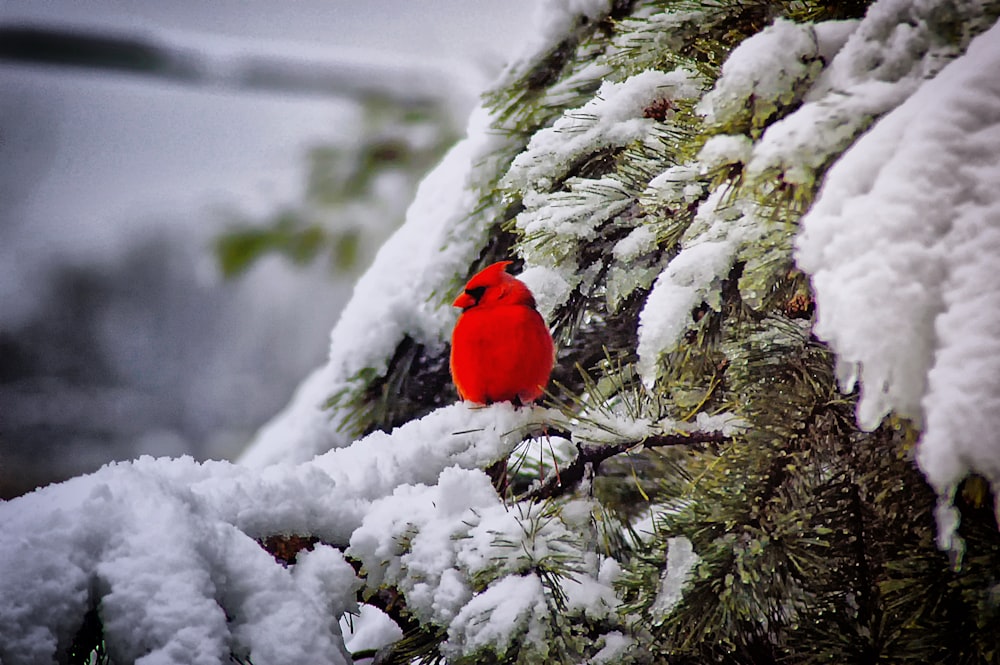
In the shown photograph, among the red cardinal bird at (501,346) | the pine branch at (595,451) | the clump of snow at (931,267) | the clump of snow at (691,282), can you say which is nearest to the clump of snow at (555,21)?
the red cardinal bird at (501,346)

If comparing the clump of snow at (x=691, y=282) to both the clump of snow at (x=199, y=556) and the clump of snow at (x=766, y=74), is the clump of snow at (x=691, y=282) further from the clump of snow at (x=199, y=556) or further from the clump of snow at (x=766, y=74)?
the clump of snow at (x=199, y=556)

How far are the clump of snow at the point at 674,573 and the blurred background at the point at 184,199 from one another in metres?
0.84

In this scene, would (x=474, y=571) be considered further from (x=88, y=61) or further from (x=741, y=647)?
(x=88, y=61)

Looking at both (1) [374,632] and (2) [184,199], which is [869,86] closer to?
(1) [374,632]

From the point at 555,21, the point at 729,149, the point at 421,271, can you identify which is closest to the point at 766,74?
the point at 729,149

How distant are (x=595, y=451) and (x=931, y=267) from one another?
21.0 inches

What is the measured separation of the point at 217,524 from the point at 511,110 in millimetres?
911

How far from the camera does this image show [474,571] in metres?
0.78

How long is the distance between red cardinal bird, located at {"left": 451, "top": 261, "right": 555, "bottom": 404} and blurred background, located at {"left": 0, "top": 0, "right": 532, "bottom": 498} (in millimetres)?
426

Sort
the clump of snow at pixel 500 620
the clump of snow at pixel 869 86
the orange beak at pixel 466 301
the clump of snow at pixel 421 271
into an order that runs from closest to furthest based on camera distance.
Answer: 1. the clump of snow at pixel 869 86
2. the clump of snow at pixel 500 620
3. the orange beak at pixel 466 301
4. the clump of snow at pixel 421 271

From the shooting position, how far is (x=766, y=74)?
0.61 metres

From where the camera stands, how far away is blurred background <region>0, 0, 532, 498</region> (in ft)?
3.50

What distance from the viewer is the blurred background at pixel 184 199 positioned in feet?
3.50

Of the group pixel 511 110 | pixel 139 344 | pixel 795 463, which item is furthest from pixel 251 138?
pixel 795 463
